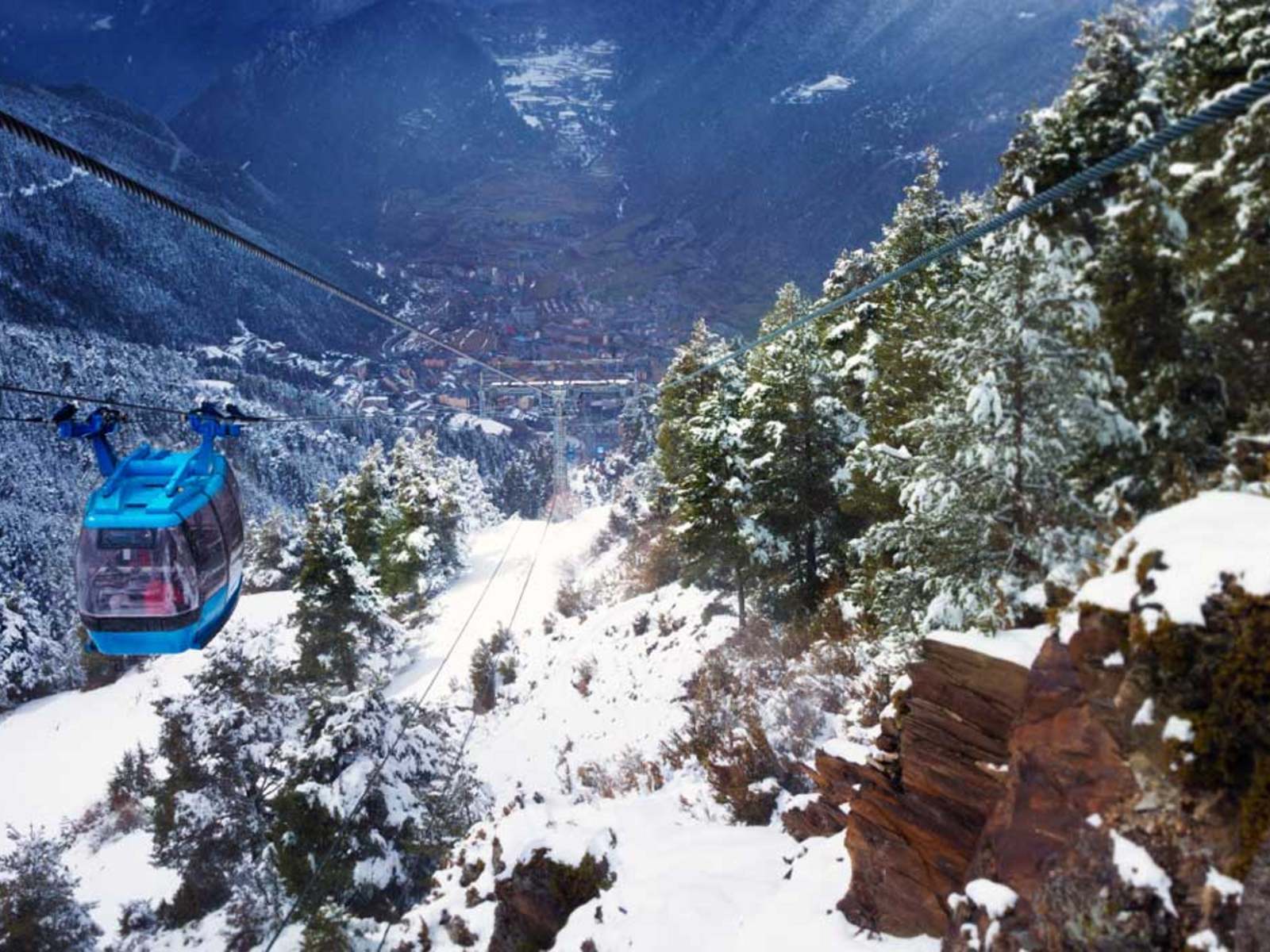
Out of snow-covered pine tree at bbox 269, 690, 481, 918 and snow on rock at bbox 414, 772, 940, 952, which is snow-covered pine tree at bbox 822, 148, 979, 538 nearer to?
snow on rock at bbox 414, 772, 940, 952

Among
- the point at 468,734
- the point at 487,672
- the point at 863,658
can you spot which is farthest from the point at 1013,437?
the point at 487,672

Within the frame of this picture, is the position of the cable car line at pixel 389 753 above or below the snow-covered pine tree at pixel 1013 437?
below

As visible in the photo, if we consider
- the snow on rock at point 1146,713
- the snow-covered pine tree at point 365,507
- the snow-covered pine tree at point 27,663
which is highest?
the snow on rock at point 1146,713

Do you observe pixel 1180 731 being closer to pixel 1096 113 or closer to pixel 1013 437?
pixel 1013 437

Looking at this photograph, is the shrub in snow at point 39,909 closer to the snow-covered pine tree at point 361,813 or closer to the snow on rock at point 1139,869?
the snow-covered pine tree at point 361,813

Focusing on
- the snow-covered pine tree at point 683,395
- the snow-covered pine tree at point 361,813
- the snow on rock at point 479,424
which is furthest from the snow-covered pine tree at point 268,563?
the snow on rock at point 479,424
